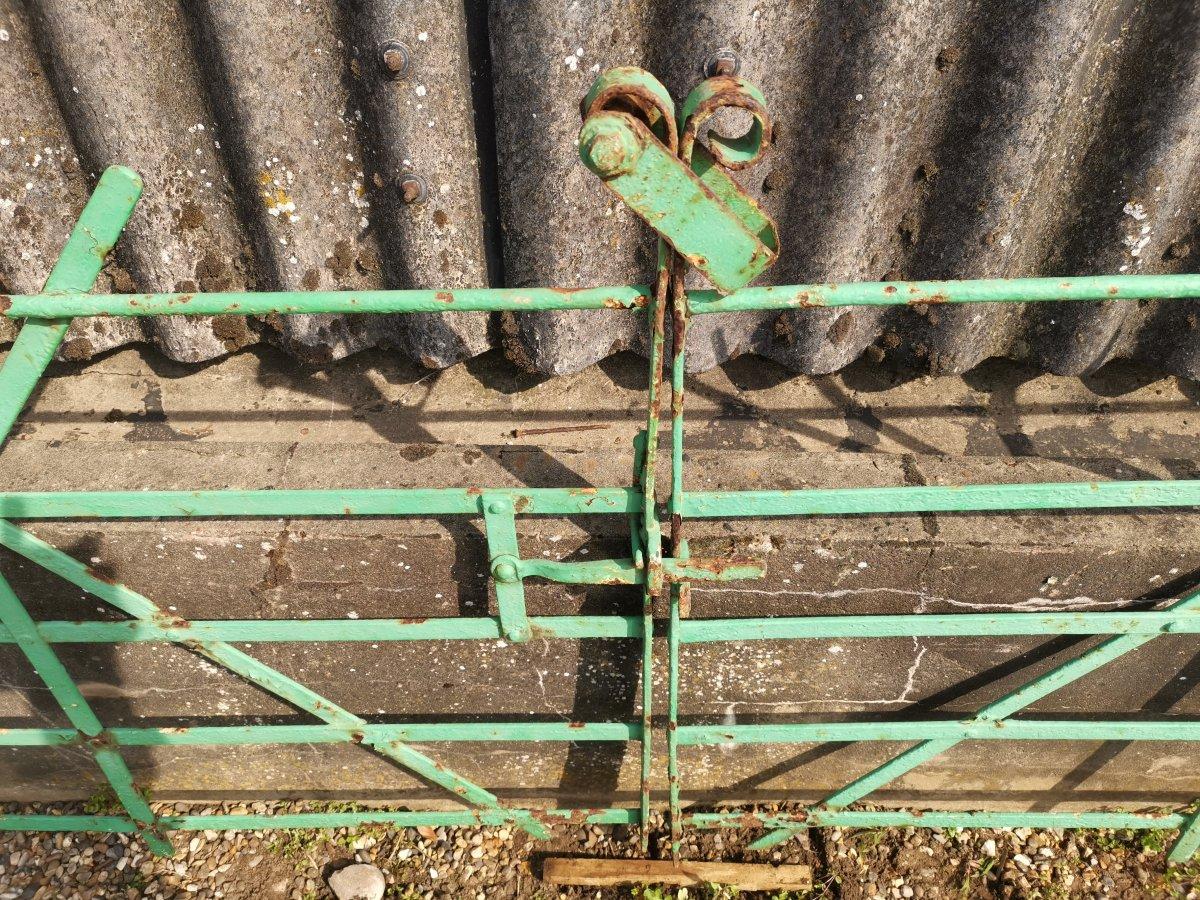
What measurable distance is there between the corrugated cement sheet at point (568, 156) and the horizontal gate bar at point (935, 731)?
3.77 feet

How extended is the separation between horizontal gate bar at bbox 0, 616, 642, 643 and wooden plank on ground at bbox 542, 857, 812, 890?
1164 millimetres

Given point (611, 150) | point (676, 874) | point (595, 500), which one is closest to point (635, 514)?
point (595, 500)

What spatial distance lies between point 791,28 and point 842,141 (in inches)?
13.1

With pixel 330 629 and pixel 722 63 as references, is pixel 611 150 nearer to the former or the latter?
pixel 722 63

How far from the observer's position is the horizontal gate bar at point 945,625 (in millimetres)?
2285

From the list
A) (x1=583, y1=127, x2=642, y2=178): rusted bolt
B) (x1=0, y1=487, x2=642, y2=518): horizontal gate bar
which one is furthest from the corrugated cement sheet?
(x1=583, y1=127, x2=642, y2=178): rusted bolt

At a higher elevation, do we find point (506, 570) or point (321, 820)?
point (506, 570)

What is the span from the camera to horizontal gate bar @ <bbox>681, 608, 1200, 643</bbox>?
2285 mm

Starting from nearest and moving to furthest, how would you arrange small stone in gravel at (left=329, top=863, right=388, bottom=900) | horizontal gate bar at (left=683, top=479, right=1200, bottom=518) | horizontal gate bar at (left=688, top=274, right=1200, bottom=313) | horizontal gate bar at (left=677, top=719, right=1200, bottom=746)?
horizontal gate bar at (left=688, top=274, right=1200, bottom=313) < horizontal gate bar at (left=683, top=479, right=1200, bottom=518) < horizontal gate bar at (left=677, top=719, right=1200, bottom=746) < small stone in gravel at (left=329, top=863, right=388, bottom=900)

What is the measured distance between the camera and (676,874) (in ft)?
9.73

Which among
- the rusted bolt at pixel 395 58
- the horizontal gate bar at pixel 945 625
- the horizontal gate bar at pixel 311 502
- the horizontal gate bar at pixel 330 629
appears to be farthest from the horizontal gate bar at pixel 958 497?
the rusted bolt at pixel 395 58

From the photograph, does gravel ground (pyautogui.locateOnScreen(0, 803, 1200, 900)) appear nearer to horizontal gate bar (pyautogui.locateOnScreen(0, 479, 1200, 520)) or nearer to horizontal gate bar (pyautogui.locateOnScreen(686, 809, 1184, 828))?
horizontal gate bar (pyautogui.locateOnScreen(686, 809, 1184, 828))

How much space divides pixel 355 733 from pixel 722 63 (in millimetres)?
2305

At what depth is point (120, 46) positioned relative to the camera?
2.26 metres
